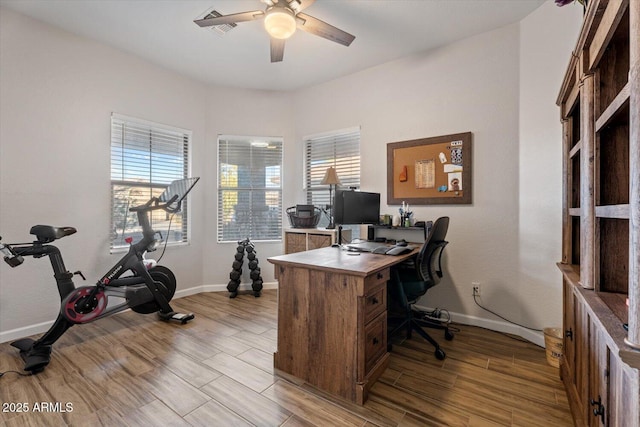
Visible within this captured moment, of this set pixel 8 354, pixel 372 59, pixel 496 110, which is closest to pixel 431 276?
pixel 496 110

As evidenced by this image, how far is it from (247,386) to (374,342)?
2.92 feet

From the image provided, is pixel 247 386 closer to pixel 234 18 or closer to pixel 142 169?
pixel 234 18

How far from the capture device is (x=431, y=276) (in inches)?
93.2

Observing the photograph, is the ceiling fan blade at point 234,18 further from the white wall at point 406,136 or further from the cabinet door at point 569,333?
the cabinet door at point 569,333

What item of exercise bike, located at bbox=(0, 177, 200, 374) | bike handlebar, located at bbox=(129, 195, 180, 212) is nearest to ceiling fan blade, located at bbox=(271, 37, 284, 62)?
exercise bike, located at bbox=(0, 177, 200, 374)

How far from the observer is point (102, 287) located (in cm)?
255

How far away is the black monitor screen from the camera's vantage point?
8.78 feet

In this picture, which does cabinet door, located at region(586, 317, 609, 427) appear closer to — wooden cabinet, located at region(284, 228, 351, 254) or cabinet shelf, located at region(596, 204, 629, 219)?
cabinet shelf, located at region(596, 204, 629, 219)

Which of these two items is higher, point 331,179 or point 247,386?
point 331,179

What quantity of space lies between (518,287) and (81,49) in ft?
16.2

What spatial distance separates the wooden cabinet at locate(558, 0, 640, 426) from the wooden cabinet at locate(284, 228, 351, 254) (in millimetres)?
2177

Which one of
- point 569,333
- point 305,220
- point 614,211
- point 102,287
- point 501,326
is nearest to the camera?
point 614,211

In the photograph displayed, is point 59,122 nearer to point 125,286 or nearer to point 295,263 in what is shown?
point 125,286

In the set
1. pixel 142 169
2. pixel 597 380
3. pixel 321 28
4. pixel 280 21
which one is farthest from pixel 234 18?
pixel 597 380
